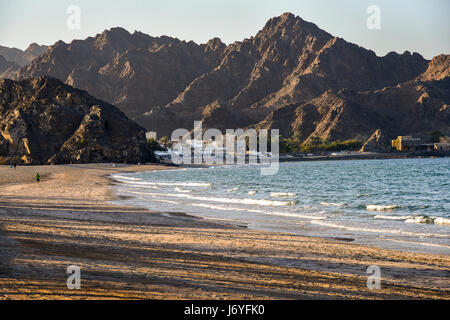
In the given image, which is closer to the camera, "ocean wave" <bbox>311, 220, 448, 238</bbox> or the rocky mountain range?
"ocean wave" <bbox>311, 220, 448, 238</bbox>

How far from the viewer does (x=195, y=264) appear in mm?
11820

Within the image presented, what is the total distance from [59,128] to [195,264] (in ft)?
457

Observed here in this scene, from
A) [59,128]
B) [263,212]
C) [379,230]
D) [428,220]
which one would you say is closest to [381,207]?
[428,220]

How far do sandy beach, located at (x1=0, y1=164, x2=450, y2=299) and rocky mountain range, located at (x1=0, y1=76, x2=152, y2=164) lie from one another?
117 m

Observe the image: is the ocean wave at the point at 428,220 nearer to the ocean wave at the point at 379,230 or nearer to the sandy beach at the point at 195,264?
the ocean wave at the point at 379,230

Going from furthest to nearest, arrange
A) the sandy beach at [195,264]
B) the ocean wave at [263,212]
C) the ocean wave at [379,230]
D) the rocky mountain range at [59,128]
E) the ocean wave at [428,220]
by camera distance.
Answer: the rocky mountain range at [59,128]
the ocean wave at [263,212]
the ocean wave at [428,220]
the ocean wave at [379,230]
the sandy beach at [195,264]

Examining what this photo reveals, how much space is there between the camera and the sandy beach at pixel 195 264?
29.5ft

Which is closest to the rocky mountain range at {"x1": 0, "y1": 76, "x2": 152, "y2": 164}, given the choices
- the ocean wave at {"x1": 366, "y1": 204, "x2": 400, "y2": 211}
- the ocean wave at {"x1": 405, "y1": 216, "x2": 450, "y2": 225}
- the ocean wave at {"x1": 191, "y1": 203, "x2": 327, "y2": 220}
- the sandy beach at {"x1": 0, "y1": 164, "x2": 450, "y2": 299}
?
the ocean wave at {"x1": 191, "y1": 203, "x2": 327, "y2": 220}

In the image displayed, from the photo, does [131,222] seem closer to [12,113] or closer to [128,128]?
[128,128]

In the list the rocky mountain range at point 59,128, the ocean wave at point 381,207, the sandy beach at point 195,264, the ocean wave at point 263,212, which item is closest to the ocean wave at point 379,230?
the ocean wave at point 263,212

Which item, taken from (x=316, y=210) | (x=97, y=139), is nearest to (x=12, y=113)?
(x=97, y=139)

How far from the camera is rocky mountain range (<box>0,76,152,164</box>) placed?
129 m

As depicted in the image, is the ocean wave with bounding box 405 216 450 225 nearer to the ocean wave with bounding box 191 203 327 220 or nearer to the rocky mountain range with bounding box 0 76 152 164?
the ocean wave with bounding box 191 203 327 220

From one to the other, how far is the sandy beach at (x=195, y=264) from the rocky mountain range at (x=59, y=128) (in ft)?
384
